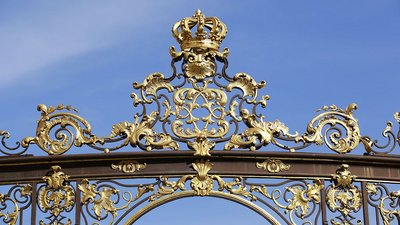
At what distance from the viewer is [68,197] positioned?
8.78 metres

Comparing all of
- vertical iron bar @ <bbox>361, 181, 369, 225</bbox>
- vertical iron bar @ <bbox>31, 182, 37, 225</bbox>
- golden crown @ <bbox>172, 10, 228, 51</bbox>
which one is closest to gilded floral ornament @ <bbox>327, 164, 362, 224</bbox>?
vertical iron bar @ <bbox>361, 181, 369, 225</bbox>

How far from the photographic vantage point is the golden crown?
8.96 metres

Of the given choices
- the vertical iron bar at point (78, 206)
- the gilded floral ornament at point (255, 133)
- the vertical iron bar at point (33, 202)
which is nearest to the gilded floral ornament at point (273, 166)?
the gilded floral ornament at point (255, 133)

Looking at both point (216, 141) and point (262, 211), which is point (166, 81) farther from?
point (262, 211)

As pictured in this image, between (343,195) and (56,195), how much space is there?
213 centimetres

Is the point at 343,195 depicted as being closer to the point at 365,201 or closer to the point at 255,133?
the point at 365,201

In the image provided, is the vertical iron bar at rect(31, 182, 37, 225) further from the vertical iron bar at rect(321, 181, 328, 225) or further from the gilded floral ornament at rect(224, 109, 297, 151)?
the vertical iron bar at rect(321, 181, 328, 225)

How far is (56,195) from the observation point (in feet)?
28.8

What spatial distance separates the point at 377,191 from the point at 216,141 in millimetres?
1284

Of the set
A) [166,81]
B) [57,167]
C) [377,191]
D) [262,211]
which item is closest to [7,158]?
[57,167]

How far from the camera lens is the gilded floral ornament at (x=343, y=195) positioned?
348 inches

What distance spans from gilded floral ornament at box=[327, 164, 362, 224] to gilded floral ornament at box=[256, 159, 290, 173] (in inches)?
15.2

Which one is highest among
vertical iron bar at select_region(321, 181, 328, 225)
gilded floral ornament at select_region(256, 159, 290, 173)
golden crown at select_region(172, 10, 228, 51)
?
golden crown at select_region(172, 10, 228, 51)

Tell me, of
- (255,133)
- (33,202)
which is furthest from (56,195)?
(255,133)
